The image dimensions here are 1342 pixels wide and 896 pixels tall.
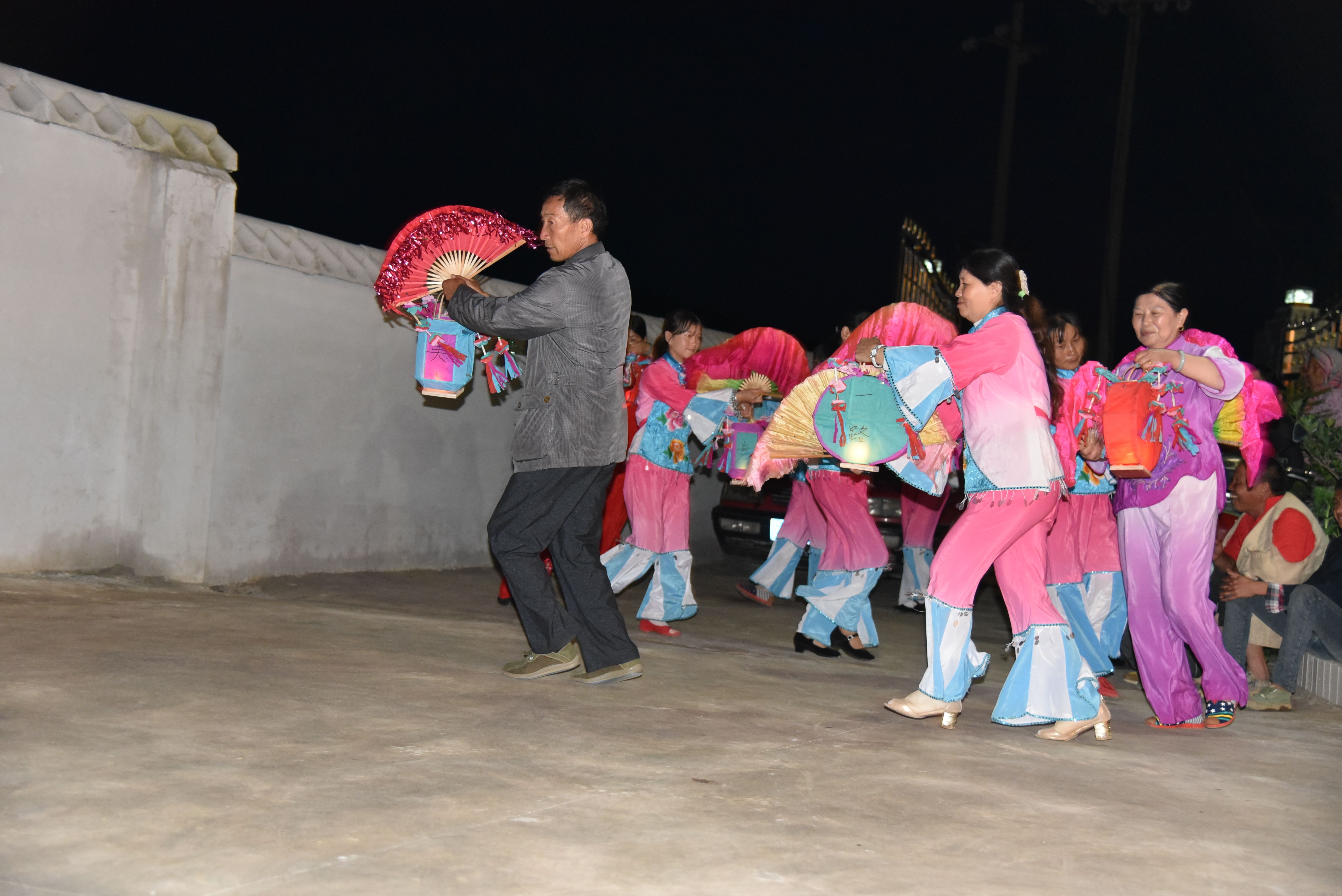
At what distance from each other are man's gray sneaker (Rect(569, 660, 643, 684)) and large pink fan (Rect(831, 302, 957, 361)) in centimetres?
168

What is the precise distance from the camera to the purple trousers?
466 centimetres

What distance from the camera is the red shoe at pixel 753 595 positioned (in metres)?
8.34

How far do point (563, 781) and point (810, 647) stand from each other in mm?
3107

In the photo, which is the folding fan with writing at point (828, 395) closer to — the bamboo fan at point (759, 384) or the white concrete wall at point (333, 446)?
the bamboo fan at point (759, 384)

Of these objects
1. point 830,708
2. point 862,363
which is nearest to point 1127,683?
point 830,708

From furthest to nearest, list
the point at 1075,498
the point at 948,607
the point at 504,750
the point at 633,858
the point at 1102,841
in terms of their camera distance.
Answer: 1. the point at 1075,498
2. the point at 948,607
3. the point at 504,750
4. the point at 1102,841
5. the point at 633,858

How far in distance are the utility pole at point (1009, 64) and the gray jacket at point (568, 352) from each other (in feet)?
49.7

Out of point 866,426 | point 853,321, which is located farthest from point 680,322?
point 866,426

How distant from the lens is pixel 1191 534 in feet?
15.3

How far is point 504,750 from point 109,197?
14.4ft

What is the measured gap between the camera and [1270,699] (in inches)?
210

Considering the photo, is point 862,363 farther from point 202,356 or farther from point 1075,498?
point 202,356

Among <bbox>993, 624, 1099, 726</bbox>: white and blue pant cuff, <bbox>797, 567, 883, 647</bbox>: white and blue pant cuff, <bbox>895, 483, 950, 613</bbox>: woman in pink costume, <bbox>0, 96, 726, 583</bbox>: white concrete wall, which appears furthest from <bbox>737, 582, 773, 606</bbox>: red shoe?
<bbox>993, 624, 1099, 726</bbox>: white and blue pant cuff

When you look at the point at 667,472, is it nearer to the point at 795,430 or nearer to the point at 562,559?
the point at 795,430
